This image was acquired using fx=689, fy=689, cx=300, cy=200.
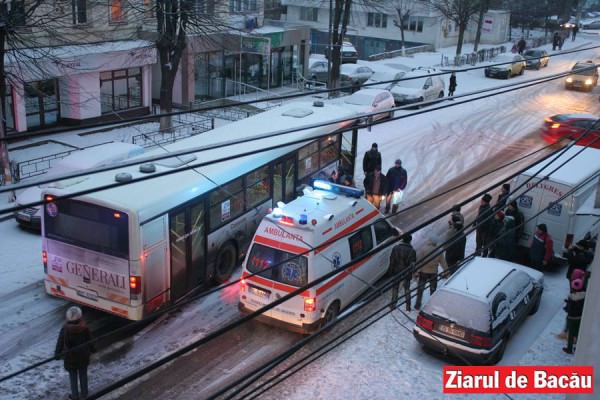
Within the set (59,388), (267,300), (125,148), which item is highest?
(125,148)

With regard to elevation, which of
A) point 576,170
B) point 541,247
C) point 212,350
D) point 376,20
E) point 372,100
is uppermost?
point 376,20

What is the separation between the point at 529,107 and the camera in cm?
3491

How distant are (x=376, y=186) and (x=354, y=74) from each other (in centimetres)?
2177

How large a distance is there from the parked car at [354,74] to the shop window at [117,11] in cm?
1347

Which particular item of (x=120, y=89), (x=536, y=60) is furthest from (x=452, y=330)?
(x=536, y=60)

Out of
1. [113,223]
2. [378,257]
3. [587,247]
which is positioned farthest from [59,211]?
[587,247]

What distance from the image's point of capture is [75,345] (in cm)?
968

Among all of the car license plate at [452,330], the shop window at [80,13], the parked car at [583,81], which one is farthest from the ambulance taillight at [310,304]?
the parked car at [583,81]

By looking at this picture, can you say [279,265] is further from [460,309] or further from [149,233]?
[460,309]

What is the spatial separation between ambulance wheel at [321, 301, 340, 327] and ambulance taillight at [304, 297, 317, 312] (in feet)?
1.29

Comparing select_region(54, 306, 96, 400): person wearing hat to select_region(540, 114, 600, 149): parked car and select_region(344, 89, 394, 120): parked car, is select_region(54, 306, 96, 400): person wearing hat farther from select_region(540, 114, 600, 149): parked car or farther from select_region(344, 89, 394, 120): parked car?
select_region(540, 114, 600, 149): parked car

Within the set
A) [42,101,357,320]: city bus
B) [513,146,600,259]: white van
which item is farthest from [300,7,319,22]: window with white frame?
[42,101,357,320]: city bus

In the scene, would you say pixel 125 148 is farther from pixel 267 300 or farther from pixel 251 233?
pixel 267 300

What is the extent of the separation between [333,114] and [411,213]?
3.49 m
